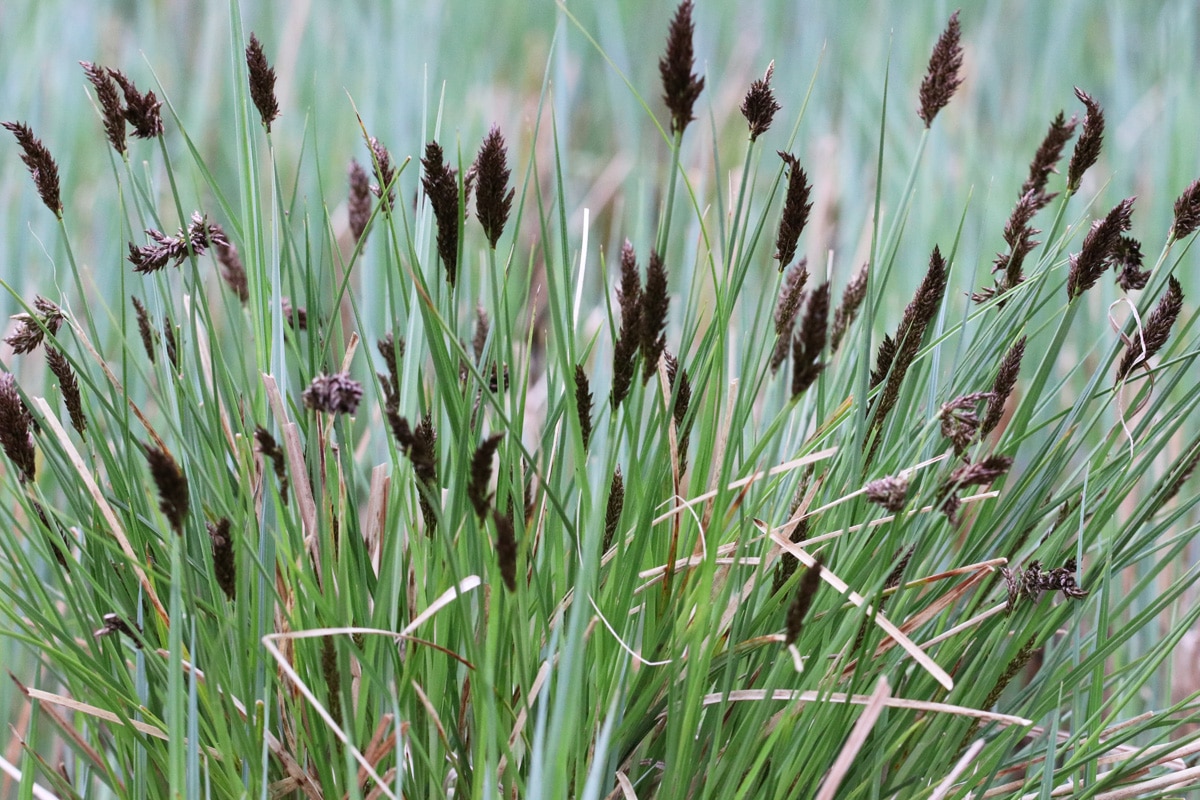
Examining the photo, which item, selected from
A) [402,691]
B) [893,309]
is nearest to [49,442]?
[402,691]

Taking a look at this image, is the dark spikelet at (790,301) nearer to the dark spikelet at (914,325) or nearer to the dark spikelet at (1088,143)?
the dark spikelet at (914,325)

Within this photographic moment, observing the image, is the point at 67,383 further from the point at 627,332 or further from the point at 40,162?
the point at 627,332

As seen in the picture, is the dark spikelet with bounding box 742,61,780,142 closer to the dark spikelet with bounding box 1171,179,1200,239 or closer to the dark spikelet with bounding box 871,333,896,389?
the dark spikelet with bounding box 871,333,896,389

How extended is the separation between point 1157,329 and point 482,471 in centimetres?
51

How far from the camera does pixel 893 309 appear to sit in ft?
5.32

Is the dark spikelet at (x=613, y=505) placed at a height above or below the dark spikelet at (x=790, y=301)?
below

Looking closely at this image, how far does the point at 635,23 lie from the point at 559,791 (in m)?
2.19

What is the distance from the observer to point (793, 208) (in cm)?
60

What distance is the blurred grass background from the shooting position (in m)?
1.58

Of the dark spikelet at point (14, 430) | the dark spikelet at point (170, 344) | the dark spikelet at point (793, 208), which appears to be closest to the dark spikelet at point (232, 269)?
the dark spikelet at point (170, 344)

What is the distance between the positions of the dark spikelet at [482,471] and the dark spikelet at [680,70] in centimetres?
19

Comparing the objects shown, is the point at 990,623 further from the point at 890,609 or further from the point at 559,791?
the point at 559,791

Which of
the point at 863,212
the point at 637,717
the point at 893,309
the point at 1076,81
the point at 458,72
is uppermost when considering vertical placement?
the point at 1076,81

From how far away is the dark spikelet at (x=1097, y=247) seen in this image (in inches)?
23.8
